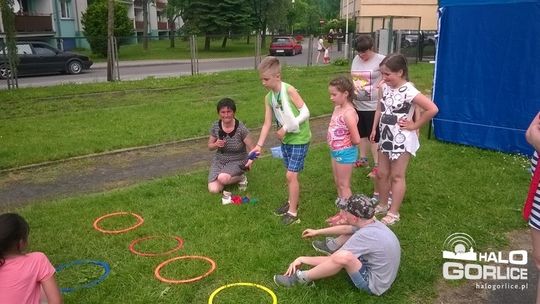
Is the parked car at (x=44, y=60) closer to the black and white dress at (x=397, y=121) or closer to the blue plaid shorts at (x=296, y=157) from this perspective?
the blue plaid shorts at (x=296, y=157)

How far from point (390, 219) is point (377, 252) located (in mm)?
1536

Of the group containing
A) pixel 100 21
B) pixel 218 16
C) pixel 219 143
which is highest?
pixel 218 16

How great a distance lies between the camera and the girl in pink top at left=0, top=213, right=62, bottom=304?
9.55 ft

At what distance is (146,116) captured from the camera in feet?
35.7

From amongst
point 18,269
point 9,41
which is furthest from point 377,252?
point 9,41

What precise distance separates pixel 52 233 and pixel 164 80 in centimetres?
1306

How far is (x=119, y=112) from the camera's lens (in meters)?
11.4

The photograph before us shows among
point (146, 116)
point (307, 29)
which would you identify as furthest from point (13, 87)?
point (307, 29)

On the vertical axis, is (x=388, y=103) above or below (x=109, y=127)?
above

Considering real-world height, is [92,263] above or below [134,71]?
below

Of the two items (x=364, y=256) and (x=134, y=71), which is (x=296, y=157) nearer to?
(x=364, y=256)

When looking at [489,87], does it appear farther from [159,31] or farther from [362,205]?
[159,31]

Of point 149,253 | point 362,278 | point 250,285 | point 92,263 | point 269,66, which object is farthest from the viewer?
point 269,66

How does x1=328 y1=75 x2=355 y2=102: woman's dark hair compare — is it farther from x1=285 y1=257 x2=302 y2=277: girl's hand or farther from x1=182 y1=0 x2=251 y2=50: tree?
x1=182 y1=0 x2=251 y2=50: tree
